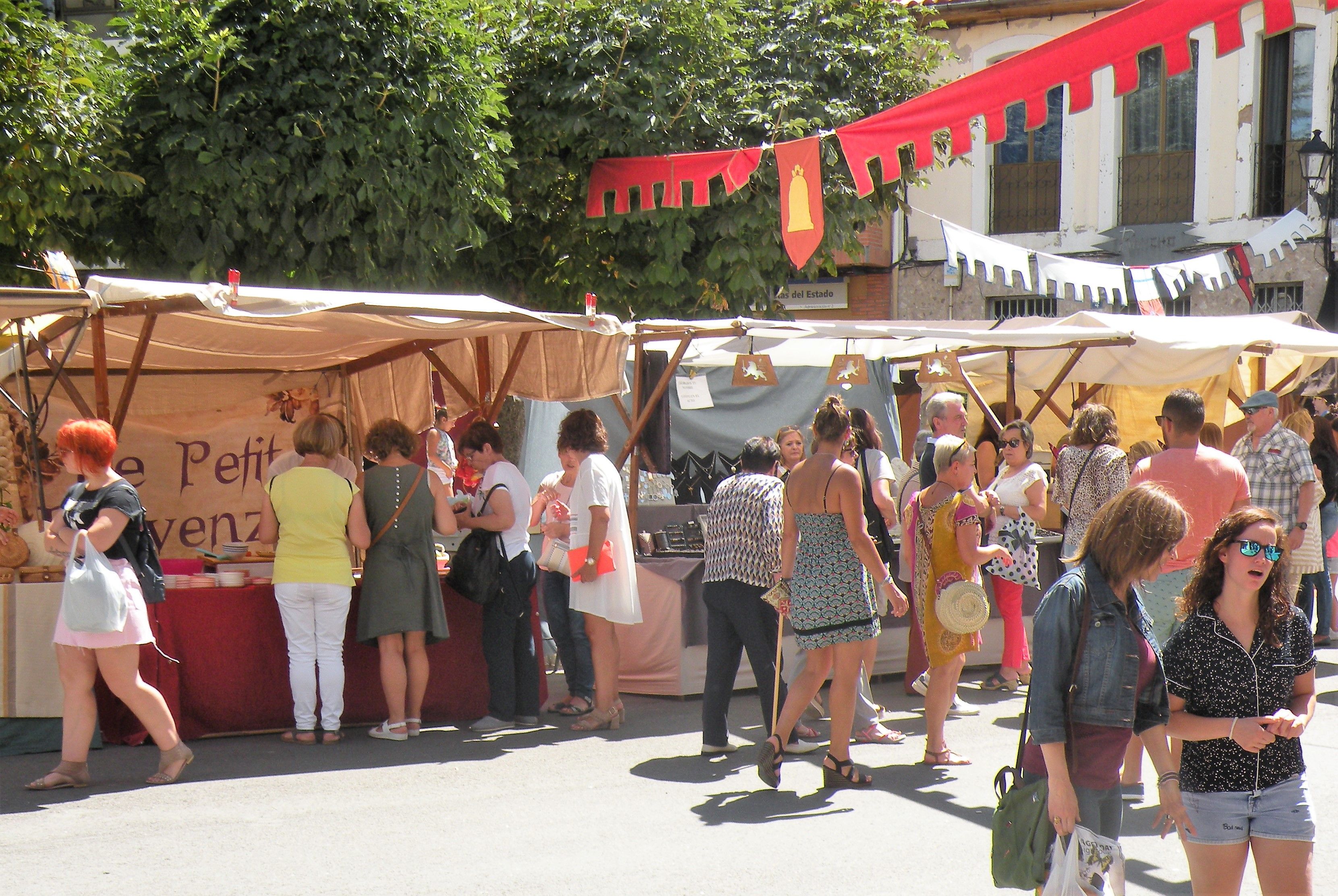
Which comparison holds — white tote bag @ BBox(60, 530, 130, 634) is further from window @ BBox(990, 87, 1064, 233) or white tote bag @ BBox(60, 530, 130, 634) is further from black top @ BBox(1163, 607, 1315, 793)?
window @ BBox(990, 87, 1064, 233)

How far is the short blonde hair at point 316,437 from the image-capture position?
278 inches

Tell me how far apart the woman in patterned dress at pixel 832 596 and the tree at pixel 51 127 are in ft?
18.5

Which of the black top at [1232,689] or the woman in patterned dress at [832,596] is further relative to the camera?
the woman in patterned dress at [832,596]

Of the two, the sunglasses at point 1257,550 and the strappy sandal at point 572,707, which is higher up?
the sunglasses at point 1257,550

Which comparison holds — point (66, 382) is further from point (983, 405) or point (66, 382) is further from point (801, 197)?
point (983, 405)

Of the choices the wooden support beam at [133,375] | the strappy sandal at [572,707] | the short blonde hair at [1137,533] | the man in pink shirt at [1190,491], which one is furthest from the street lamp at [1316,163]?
the short blonde hair at [1137,533]

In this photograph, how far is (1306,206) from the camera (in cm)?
1828

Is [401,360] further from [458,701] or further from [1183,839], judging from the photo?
[1183,839]

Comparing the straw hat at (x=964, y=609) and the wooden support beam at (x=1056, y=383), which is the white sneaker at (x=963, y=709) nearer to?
the straw hat at (x=964, y=609)

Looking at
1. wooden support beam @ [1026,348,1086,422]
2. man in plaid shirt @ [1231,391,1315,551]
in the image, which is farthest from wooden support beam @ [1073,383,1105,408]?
man in plaid shirt @ [1231,391,1315,551]

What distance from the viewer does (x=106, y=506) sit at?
5801mm

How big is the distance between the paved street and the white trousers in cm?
23

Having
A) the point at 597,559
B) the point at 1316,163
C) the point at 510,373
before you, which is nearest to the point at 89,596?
the point at 597,559

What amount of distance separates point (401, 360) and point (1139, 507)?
7.79 meters
